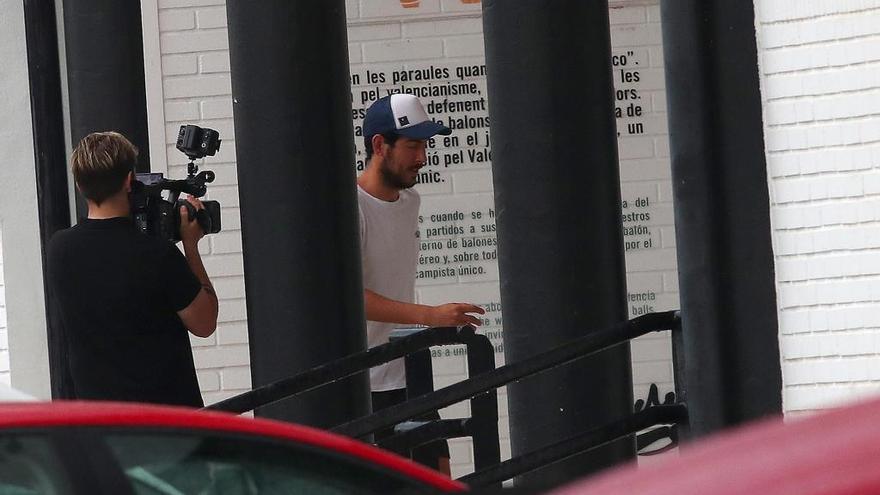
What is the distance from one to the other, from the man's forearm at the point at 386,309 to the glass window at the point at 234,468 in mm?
2529

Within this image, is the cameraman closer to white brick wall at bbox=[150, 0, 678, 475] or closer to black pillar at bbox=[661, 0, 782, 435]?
black pillar at bbox=[661, 0, 782, 435]

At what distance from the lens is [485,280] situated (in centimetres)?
748

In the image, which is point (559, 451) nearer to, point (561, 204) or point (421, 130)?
point (561, 204)

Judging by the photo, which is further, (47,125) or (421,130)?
(47,125)

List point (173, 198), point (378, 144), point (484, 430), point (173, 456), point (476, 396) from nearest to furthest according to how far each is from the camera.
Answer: point (173, 456) → point (476, 396) → point (173, 198) → point (484, 430) → point (378, 144)

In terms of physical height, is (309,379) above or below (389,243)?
below

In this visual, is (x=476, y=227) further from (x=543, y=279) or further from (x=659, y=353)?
(x=543, y=279)

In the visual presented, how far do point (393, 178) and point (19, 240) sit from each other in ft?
7.52

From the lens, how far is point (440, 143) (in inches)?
295

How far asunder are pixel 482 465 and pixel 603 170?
915mm

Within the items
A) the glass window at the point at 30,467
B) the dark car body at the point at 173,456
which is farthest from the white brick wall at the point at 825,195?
the glass window at the point at 30,467

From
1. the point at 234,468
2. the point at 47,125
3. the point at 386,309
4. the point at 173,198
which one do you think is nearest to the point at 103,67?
the point at 173,198

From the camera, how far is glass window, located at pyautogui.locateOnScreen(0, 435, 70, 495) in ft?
7.31

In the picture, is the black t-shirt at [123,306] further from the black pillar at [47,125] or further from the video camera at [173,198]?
the black pillar at [47,125]
